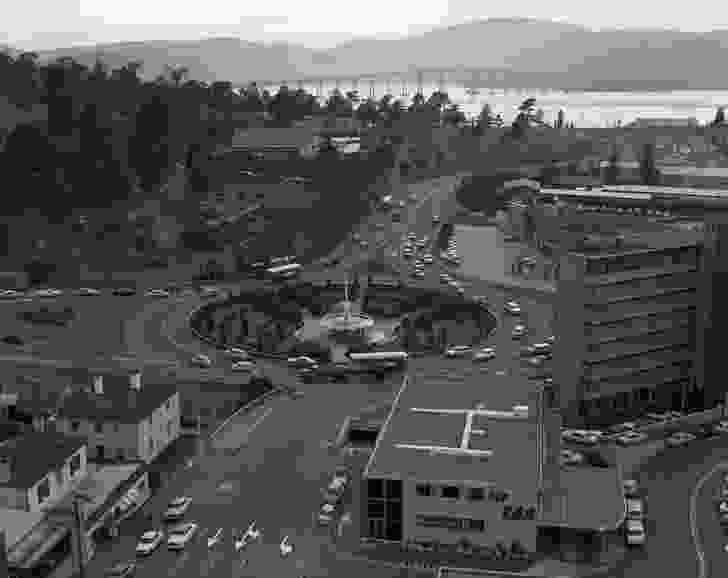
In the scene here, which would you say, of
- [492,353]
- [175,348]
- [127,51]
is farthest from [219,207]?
[127,51]

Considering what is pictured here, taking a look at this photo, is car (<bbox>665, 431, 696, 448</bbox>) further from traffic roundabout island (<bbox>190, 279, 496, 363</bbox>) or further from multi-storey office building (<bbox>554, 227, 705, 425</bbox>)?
traffic roundabout island (<bbox>190, 279, 496, 363</bbox>)

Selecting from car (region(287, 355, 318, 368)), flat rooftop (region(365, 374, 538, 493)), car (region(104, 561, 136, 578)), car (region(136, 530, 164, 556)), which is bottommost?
car (region(104, 561, 136, 578))

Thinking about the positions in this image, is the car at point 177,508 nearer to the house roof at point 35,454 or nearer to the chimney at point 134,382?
the house roof at point 35,454

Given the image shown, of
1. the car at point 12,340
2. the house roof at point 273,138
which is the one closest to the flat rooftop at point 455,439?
the car at point 12,340

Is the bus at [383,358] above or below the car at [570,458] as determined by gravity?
above

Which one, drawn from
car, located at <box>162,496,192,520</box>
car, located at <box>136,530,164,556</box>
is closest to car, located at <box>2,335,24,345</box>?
car, located at <box>162,496,192,520</box>

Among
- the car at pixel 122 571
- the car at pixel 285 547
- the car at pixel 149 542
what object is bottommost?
the car at pixel 122 571
